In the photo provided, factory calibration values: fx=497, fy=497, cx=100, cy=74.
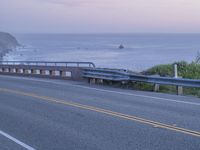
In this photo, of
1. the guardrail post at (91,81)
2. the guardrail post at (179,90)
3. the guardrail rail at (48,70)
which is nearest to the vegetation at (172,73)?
the guardrail post at (179,90)

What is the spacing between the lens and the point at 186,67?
75.8 feet

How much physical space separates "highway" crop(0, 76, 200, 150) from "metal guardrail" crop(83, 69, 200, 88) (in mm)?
883

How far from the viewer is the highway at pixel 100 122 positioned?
9297 millimetres

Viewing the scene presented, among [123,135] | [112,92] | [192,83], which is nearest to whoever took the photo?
[123,135]

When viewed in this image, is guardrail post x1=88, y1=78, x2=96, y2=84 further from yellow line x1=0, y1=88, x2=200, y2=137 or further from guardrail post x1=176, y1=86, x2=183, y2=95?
guardrail post x1=176, y1=86, x2=183, y2=95

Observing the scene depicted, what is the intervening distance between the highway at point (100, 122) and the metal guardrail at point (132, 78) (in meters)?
0.88

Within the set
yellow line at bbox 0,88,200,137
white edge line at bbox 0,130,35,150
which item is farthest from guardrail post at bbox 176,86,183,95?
white edge line at bbox 0,130,35,150

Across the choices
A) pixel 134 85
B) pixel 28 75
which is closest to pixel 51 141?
pixel 134 85

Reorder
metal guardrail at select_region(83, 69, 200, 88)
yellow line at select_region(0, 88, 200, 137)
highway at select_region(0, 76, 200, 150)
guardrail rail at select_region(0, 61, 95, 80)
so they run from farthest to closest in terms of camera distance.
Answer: guardrail rail at select_region(0, 61, 95, 80) < metal guardrail at select_region(83, 69, 200, 88) < yellow line at select_region(0, 88, 200, 137) < highway at select_region(0, 76, 200, 150)

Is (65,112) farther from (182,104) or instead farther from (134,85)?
(134,85)

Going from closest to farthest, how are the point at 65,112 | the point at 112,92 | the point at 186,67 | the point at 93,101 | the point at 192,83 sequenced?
the point at 65,112 → the point at 93,101 → the point at 192,83 → the point at 112,92 → the point at 186,67

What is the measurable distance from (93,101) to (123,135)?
20.1ft

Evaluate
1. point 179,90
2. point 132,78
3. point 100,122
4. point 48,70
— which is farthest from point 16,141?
point 48,70

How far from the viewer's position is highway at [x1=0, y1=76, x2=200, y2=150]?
9.30m
